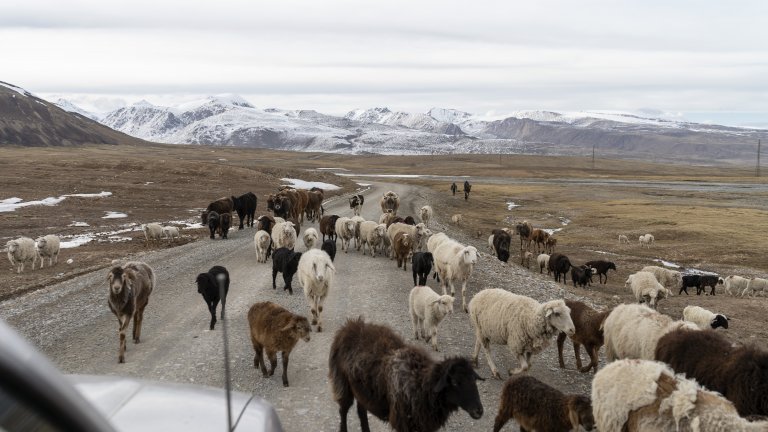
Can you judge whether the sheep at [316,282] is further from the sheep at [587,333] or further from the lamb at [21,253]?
the lamb at [21,253]

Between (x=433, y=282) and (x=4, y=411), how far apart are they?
18.5m

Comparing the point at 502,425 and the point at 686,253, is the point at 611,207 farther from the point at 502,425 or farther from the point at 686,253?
the point at 502,425

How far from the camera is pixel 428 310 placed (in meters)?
12.2

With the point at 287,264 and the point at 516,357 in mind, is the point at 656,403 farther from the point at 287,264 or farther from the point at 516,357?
the point at 287,264

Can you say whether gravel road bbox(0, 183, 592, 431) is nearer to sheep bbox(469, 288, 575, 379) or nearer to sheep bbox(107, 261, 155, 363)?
sheep bbox(107, 261, 155, 363)

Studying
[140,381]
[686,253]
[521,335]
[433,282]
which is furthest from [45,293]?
[686,253]

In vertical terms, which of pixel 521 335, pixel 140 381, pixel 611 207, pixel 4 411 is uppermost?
pixel 4 411

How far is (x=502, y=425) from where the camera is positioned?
8.42 meters

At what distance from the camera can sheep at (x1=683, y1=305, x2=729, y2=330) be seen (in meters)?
15.4

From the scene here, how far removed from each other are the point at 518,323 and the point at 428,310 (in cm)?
227

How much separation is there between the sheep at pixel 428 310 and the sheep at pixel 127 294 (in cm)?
615

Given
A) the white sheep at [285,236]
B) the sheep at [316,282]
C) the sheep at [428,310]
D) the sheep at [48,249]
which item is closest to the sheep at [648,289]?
the sheep at [428,310]

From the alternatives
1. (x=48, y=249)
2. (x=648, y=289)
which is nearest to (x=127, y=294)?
(x=48, y=249)

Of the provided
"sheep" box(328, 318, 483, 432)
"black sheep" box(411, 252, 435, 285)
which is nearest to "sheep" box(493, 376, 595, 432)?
"sheep" box(328, 318, 483, 432)
